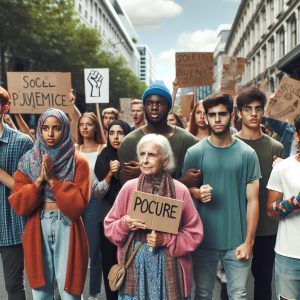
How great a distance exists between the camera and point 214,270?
3006mm

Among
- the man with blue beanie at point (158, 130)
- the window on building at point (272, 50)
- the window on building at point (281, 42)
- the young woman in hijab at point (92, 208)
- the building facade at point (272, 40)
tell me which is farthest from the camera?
the window on building at point (272, 50)

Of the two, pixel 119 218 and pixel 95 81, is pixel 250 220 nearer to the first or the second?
pixel 119 218

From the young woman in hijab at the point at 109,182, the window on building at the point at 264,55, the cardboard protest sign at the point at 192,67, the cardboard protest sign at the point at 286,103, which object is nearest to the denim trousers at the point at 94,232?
the young woman in hijab at the point at 109,182

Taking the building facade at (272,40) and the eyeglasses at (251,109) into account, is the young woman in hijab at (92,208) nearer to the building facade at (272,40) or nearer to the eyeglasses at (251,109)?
the eyeglasses at (251,109)

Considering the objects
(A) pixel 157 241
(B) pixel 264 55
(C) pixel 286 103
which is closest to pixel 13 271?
(A) pixel 157 241

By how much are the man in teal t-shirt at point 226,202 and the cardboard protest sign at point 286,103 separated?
7.51ft

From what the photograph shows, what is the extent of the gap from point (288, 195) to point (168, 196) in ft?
2.37

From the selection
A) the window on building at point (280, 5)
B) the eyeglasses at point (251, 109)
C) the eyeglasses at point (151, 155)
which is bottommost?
the eyeglasses at point (151, 155)

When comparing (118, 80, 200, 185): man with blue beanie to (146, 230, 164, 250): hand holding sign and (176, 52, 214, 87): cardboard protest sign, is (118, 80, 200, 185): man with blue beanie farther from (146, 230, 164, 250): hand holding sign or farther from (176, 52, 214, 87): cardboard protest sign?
(176, 52, 214, 87): cardboard protest sign

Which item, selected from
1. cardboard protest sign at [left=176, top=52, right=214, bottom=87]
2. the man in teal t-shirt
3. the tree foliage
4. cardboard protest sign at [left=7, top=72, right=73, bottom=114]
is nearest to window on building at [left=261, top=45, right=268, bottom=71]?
the tree foliage

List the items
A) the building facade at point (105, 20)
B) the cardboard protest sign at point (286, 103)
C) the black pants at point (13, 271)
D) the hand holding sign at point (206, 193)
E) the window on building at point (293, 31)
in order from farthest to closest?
→ the building facade at point (105, 20) < the window on building at point (293, 31) < the cardboard protest sign at point (286, 103) < the black pants at point (13, 271) < the hand holding sign at point (206, 193)

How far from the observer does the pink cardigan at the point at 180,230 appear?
2.61 metres

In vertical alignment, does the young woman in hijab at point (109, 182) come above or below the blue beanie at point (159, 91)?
below

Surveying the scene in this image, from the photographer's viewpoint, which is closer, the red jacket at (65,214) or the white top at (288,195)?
the white top at (288,195)
